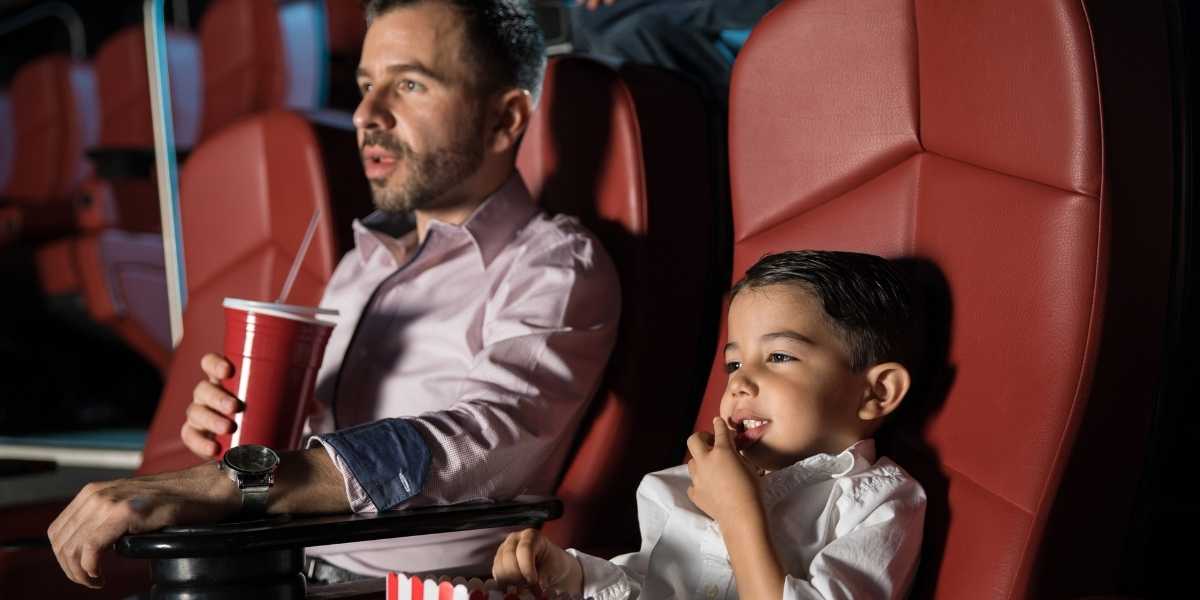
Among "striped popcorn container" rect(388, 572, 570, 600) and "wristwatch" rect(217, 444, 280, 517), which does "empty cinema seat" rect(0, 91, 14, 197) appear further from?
"striped popcorn container" rect(388, 572, 570, 600)

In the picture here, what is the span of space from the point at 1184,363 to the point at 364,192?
144 cm

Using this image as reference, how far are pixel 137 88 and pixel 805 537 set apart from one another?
475 centimetres

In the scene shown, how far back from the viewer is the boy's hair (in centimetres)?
123

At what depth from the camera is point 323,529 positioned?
1.27m

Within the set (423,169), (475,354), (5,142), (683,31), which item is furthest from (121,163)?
(475,354)

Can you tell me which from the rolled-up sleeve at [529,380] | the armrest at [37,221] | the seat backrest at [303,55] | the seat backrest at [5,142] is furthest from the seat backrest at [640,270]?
the seat backrest at [5,142]

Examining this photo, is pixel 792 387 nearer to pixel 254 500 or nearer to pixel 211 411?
pixel 254 500

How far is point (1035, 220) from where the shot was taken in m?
1.15

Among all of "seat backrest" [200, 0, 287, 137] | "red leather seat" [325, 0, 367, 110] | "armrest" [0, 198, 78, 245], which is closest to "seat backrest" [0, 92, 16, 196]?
"armrest" [0, 198, 78, 245]

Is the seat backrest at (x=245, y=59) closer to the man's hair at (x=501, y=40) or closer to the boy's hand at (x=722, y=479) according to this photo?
the man's hair at (x=501, y=40)

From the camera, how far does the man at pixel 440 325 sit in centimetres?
143

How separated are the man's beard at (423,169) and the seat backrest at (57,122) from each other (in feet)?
14.7

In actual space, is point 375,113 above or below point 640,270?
above

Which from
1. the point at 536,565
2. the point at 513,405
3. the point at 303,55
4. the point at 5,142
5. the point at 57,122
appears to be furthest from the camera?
the point at 5,142
